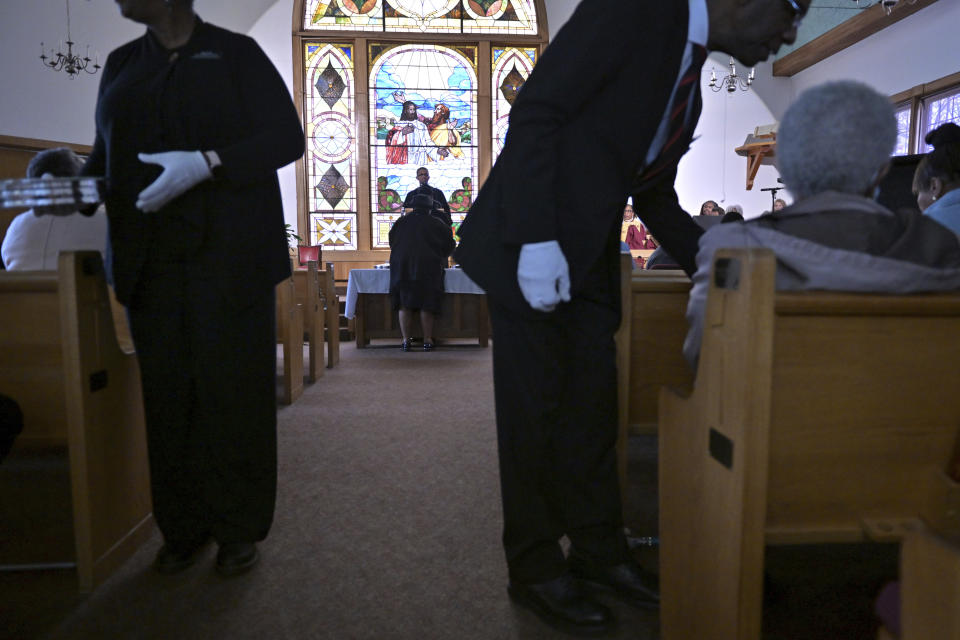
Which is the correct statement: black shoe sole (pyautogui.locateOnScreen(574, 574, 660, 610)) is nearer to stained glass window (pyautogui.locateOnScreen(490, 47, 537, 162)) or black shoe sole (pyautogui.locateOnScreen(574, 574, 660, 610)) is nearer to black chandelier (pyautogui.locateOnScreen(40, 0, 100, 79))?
black chandelier (pyautogui.locateOnScreen(40, 0, 100, 79))

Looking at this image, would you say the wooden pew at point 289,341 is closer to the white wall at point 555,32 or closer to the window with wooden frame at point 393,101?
the white wall at point 555,32

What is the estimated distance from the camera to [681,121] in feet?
3.88

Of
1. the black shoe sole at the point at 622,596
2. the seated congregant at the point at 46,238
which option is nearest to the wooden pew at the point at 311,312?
the seated congregant at the point at 46,238

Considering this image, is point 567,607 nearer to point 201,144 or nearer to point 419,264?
point 201,144

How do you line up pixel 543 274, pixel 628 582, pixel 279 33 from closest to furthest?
pixel 543 274, pixel 628 582, pixel 279 33

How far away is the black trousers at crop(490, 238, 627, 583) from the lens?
1192 millimetres

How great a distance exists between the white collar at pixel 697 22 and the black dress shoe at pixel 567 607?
1.02m

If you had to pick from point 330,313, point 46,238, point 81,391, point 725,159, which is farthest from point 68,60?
point 725,159

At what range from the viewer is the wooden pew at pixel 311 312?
12.6 feet

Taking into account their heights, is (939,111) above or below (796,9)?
above

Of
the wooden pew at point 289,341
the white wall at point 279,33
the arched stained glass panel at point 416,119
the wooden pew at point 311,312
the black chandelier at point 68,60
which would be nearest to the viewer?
the wooden pew at point 289,341

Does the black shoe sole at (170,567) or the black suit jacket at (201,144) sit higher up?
the black suit jacket at (201,144)

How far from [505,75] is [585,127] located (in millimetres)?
7992

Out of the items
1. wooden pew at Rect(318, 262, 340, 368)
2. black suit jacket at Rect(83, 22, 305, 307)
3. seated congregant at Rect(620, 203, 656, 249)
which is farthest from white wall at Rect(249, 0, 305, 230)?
black suit jacket at Rect(83, 22, 305, 307)
